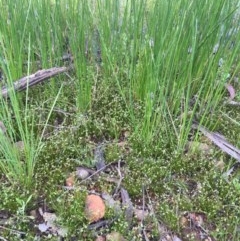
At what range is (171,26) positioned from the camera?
120 centimetres

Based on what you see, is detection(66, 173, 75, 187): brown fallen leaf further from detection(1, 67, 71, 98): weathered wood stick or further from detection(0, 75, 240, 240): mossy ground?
detection(1, 67, 71, 98): weathered wood stick

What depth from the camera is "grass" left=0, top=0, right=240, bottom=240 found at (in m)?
1.00

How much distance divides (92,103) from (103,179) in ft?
1.23

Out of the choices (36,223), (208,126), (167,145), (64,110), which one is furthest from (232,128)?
(36,223)

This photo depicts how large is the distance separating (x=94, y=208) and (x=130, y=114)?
368 millimetres

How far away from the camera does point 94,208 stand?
98 centimetres

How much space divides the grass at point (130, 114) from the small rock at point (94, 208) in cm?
3

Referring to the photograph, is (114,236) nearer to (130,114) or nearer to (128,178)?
(128,178)

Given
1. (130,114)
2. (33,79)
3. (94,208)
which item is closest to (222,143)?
(130,114)

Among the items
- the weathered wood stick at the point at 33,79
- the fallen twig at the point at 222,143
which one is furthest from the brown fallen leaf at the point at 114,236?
the weathered wood stick at the point at 33,79

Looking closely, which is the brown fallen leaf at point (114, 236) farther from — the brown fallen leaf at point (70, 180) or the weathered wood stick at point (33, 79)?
the weathered wood stick at point (33, 79)

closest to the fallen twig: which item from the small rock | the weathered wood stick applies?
the small rock

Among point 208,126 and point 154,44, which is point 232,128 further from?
point 154,44

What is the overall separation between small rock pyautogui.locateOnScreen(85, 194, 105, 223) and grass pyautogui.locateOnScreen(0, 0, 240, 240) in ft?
0.08
